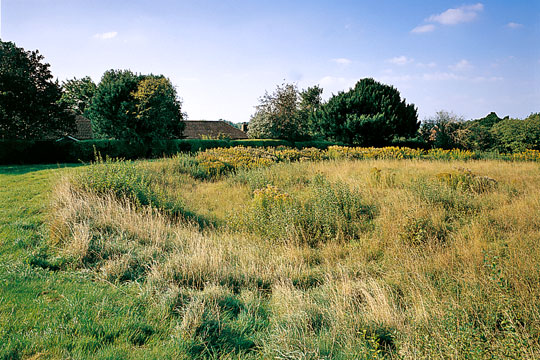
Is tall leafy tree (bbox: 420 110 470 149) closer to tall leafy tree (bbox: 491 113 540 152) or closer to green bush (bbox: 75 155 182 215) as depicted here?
tall leafy tree (bbox: 491 113 540 152)

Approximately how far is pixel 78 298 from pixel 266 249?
2846 millimetres

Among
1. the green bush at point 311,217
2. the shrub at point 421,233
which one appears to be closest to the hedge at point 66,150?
the green bush at point 311,217

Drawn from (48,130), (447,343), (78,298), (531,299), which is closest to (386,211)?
(531,299)

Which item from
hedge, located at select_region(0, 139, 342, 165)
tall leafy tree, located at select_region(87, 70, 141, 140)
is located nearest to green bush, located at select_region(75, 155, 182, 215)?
hedge, located at select_region(0, 139, 342, 165)

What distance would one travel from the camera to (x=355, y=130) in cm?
2573

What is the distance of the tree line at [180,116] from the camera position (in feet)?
61.6

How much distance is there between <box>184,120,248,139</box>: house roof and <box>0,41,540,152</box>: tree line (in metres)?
11.1

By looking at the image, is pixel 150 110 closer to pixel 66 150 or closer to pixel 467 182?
pixel 66 150

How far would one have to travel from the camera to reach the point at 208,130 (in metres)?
41.5

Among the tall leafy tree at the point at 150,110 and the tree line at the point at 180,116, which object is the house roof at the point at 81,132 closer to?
the tree line at the point at 180,116

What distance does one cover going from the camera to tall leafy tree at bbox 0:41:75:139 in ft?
68.3

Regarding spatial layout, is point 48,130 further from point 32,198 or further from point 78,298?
point 78,298

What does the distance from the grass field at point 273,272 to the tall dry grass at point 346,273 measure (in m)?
0.03

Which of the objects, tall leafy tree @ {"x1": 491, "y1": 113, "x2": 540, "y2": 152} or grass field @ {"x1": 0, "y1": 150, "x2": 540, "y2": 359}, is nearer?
grass field @ {"x1": 0, "y1": 150, "x2": 540, "y2": 359}
